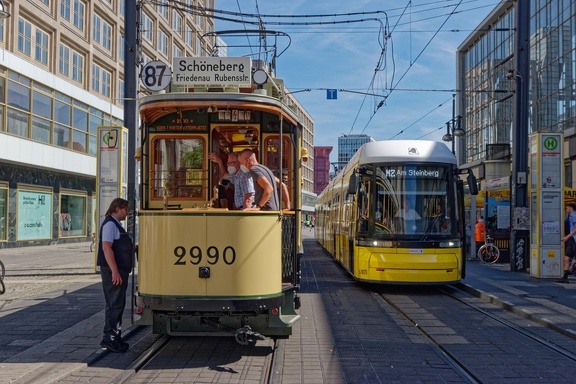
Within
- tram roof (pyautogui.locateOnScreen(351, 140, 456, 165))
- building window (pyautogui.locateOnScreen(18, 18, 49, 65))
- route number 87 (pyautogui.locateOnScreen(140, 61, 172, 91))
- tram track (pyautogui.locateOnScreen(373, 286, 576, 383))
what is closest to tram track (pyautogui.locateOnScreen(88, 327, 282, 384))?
tram track (pyautogui.locateOnScreen(373, 286, 576, 383))

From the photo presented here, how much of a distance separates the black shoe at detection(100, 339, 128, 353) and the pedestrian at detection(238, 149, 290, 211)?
215 centimetres

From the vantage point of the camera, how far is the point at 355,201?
13.9m

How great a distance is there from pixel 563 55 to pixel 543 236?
18949mm

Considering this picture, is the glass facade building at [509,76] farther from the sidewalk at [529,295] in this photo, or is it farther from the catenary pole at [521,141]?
the sidewalk at [529,295]

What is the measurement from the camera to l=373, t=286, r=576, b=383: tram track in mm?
7023

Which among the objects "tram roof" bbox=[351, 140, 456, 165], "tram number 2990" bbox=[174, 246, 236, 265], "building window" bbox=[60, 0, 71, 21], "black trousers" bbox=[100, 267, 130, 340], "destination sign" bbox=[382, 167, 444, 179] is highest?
"building window" bbox=[60, 0, 71, 21]

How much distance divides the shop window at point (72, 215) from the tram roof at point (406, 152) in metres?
24.5

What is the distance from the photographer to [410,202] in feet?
42.3

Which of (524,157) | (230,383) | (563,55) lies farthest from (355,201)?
(563,55)

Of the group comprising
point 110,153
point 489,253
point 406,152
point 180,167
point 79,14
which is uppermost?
point 79,14

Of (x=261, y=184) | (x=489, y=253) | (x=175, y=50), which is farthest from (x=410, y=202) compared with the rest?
(x=175, y=50)

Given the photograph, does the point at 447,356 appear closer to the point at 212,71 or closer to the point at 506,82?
the point at 212,71

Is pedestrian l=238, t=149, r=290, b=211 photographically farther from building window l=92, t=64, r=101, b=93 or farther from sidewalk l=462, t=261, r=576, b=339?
building window l=92, t=64, r=101, b=93

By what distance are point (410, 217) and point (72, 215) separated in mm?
26902
